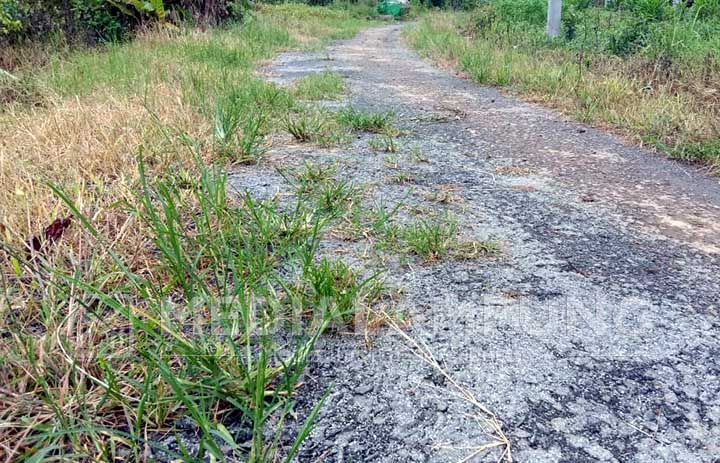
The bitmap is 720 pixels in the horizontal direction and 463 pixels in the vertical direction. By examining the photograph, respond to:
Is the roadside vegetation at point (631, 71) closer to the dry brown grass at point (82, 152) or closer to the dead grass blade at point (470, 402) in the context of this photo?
the dead grass blade at point (470, 402)

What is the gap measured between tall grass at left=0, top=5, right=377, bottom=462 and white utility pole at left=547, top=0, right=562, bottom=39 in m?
5.05

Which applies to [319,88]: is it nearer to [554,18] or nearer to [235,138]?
[235,138]

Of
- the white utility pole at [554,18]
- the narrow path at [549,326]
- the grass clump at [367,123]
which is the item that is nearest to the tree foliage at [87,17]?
the grass clump at [367,123]

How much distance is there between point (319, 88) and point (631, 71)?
2303mm

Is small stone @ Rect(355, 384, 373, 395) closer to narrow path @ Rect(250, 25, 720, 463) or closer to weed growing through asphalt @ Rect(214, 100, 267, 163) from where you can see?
narrow path @ Rect(250, 25, 720, 463)

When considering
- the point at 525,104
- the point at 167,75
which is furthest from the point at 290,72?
the point at 525,104

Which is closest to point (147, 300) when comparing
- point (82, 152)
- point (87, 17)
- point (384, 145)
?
point (82, 152)

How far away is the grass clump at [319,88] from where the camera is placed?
3.78 m

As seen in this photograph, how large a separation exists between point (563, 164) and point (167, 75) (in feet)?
8.91

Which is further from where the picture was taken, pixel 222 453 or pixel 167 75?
pixel 167 75

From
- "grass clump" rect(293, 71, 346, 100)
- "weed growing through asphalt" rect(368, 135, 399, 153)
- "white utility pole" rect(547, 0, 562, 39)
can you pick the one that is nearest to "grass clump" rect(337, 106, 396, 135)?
"weed growing through asphalt" rect(368, 135, 399, 153)

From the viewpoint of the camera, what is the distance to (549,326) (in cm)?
118

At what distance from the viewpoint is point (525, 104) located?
376 cm

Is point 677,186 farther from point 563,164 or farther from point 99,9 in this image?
point 99,9
